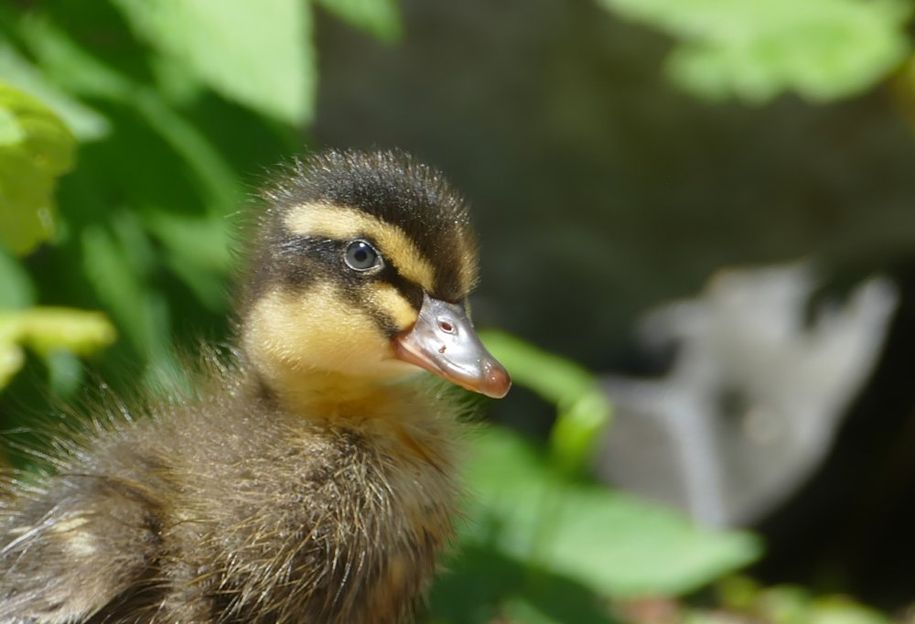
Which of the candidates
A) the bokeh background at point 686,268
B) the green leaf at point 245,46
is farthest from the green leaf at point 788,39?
the green leaf at point 245,46

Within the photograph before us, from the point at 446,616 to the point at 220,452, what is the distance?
74 centimetres

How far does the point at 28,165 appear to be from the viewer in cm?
141

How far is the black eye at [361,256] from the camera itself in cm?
144

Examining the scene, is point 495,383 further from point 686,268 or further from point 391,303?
point 686,268

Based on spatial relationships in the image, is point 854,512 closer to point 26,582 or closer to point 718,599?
point 718,599

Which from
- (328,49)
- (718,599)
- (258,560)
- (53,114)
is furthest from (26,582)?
(328,49)

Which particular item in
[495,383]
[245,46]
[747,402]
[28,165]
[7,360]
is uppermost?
[747,402]

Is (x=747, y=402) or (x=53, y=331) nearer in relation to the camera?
(x=53, y=331)

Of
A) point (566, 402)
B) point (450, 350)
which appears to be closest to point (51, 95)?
point (450, 350)

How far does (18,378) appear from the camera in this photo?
1894 millimetres

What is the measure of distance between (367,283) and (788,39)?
1.76 meters

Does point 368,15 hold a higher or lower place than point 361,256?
higher

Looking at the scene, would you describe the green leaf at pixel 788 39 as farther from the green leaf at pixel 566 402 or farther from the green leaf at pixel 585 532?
the green leaf at pixel 585 532

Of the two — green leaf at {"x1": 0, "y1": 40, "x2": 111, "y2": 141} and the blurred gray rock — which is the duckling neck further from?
the blurred gray rock
